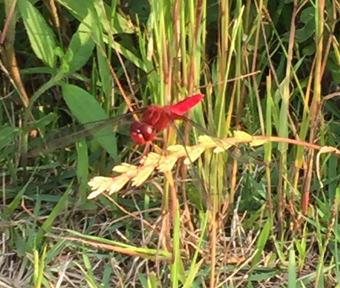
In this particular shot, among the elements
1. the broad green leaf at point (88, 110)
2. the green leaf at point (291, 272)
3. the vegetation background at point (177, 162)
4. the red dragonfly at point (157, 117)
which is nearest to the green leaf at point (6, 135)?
the vegetation background at point (177, 162)

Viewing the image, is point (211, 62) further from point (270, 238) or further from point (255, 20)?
point (270, 238)

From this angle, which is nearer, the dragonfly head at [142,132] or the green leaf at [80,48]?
the dragonfly head at [142,132]

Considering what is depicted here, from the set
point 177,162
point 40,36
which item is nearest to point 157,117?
point 177,162

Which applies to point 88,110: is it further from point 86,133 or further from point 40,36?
point 40,36

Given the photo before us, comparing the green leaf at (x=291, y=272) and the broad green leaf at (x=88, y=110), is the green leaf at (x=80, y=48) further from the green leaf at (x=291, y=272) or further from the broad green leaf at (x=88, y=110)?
the green leaf at (x=291, y=272)

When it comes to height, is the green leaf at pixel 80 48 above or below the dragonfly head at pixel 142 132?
→ above

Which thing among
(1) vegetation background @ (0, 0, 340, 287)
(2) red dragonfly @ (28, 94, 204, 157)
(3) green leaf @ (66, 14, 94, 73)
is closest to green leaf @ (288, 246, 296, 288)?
(1) vegetation background @ (0, 0, 340, 287)

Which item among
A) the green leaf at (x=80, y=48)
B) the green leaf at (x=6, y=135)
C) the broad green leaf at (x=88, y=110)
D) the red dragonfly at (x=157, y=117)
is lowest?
the green leaf at (x=6, y=135)
